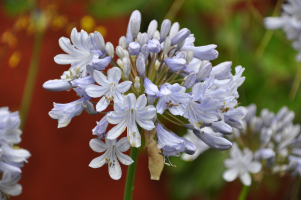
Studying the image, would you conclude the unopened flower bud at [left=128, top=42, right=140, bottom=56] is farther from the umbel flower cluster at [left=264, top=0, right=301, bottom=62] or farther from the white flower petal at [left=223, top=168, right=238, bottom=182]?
the umbel flower cluster at [left=264, top=0, right=301, bottom=62]

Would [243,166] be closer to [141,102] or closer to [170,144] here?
[170,144]

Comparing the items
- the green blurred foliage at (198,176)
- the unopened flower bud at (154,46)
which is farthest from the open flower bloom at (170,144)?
the green blurred foliage at (198,176)

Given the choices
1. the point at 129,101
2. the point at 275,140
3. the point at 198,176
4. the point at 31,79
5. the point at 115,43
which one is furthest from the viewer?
the point at 115,43

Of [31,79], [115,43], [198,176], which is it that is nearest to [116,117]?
[198,176]

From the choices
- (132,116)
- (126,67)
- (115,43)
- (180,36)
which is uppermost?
(115,43)

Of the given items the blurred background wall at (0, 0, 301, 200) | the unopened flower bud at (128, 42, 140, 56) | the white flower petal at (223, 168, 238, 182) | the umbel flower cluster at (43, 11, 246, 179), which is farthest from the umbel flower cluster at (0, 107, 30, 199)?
the blurred background wall at (0, 0, 301, 200)

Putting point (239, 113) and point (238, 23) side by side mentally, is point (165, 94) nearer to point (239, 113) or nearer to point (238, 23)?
point (239, 113)
